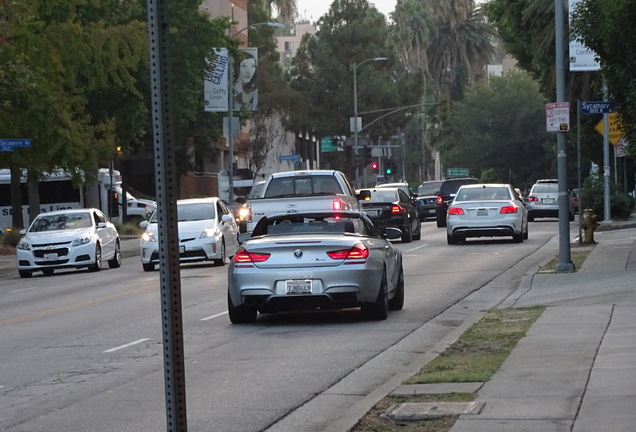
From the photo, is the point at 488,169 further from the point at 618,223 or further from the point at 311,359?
the point at 311,359

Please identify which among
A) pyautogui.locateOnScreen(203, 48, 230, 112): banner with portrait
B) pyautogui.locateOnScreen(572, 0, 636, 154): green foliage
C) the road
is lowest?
A: the road

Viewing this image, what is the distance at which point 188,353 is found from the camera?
14555 mm

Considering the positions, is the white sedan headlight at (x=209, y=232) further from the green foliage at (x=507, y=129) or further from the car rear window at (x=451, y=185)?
the green foliage at (x=507, y=129)

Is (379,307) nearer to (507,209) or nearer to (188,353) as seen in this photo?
(188,353)

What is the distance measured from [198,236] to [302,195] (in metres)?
2.61

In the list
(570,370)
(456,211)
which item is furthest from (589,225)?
(570,370)

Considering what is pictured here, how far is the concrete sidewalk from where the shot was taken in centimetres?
882

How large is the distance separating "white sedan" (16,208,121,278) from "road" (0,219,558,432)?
17.7ft

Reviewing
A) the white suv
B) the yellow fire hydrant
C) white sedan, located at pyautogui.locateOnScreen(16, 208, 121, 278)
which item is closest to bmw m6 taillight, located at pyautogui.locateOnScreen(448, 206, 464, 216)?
the yellow fire hydrant

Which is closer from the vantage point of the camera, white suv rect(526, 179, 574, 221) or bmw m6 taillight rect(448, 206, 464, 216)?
bmw m6 taillight rect(448, 206, 464, 216)

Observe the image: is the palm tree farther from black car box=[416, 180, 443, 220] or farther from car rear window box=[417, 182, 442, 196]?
car rear window box=[417, 182, 442, 196]

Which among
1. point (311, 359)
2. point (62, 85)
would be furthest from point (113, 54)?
point (311, 359)

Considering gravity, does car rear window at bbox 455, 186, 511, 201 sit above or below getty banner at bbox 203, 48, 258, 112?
below

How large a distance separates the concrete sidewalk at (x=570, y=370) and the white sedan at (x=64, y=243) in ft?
49.6
